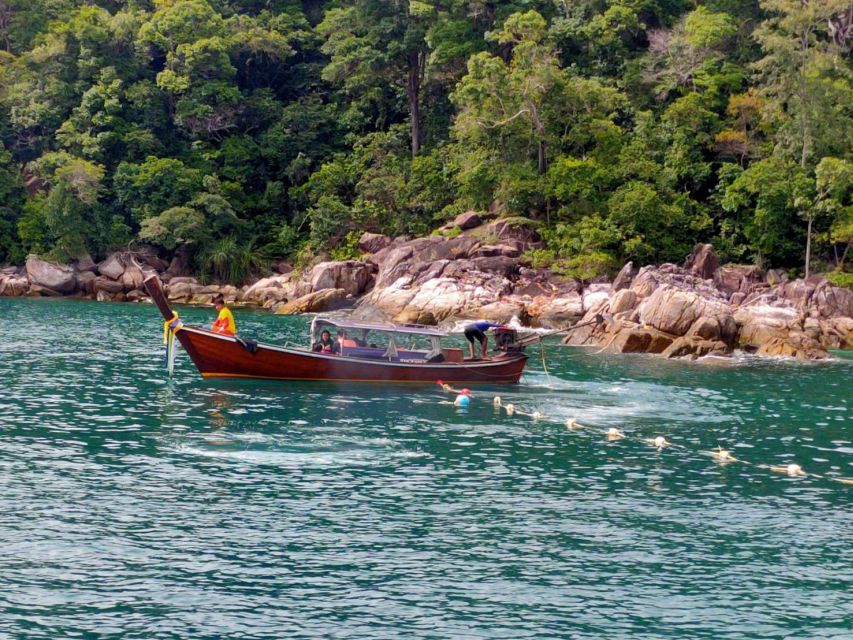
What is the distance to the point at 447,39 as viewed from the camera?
7319 centimetres

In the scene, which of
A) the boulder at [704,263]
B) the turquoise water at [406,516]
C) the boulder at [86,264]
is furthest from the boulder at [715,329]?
the boulder at [86,264]

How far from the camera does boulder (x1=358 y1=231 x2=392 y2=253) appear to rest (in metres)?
72.5

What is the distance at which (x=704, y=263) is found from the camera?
192 ft

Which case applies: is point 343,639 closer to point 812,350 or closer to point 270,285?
point 812,350

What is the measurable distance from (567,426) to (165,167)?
53.3m

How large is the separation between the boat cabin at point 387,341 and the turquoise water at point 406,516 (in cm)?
203

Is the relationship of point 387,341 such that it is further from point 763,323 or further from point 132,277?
point 132,277

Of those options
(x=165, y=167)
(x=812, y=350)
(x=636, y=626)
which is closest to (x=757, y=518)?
(x=636, y=626)

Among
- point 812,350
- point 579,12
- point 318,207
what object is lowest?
point 812,350

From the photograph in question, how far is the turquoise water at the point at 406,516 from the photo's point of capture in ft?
50.8

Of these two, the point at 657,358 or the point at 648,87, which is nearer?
the point at 657,358

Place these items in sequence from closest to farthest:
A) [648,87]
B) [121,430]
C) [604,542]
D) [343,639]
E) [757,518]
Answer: [343,639] < [604,542] < [757,518] < [121,430] < [648,87]

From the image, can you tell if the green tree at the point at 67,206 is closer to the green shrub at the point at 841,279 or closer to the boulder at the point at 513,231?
the boulder at the point at 513,231

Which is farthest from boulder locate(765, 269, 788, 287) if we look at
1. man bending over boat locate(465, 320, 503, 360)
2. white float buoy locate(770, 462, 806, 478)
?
white float buoy locate(770, 462, 806, 478)
